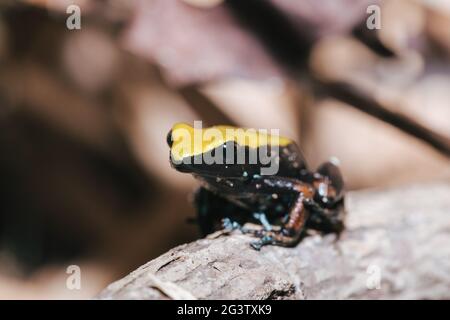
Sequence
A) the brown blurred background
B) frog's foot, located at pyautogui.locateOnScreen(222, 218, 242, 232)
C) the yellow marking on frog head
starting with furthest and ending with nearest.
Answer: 1. the brown blurred background
2. frog's foot, located at pyautogui.locateOnScreen(222, 218, 242, 232)
3. the yellow marking on frog head

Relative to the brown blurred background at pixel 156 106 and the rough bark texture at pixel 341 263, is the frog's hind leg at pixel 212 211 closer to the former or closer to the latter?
the rough bark texture at pixel 341 263

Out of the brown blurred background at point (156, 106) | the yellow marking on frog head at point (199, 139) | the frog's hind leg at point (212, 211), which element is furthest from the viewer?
the brown blurred background at point (156, 106)

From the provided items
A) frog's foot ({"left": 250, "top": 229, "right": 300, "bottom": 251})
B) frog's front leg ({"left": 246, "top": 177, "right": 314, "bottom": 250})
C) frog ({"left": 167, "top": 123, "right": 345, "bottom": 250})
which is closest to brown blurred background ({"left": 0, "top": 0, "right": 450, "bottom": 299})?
frog ({"left": 167, "top": 123, "right": 345, "bottom": 250})

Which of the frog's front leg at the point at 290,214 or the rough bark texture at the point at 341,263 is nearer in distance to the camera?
the rough bark texture at the point at 341,263

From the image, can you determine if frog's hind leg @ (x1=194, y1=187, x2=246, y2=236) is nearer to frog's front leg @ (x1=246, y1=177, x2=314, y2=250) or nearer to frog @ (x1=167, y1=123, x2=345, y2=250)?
frog @ (x1=167, y1=123, x2=345, y2=250)

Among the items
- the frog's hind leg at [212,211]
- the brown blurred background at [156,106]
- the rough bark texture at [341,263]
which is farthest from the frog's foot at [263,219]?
the brown blurred background at [156,106]

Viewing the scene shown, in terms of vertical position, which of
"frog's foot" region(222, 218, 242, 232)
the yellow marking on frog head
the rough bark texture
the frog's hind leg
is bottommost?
the rough bark texture

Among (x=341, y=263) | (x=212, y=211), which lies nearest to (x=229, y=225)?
(x=212, y=211)
